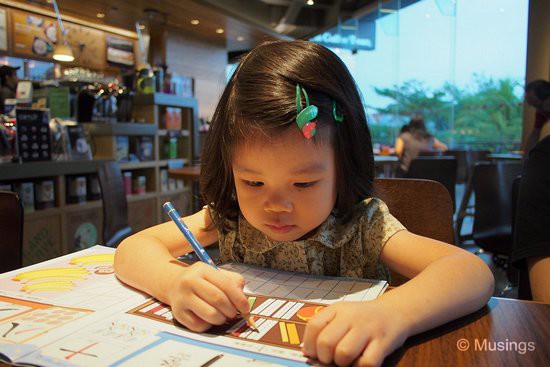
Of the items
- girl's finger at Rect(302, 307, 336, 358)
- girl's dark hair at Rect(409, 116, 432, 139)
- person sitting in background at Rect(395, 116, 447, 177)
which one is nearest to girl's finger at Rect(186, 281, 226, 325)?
girl's finger at Rect(302, 307, 336, 358)

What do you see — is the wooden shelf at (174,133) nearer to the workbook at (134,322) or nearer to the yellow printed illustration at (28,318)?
the workbook at (134,322)

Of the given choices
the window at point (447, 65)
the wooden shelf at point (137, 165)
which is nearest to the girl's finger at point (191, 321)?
the wooden shelf at point (137, 165)

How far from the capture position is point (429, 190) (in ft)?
3.45

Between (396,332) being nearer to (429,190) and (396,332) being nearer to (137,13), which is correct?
(429,190)

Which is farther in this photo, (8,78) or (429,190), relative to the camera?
(8,78)

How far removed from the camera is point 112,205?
216 centimetres

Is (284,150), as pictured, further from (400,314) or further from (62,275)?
(62,275)

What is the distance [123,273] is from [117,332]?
222 millimetres

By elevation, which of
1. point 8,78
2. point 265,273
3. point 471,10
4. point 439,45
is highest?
point 471,10

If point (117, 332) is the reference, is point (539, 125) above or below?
above

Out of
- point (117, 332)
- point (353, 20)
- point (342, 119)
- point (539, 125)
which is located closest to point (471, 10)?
point (353, 20)

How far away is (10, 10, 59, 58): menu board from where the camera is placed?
464 centimetres

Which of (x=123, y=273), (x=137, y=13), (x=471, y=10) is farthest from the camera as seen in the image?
(x=471, y=10)

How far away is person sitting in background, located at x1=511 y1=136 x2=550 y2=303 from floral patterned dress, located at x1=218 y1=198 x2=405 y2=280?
306 millimetres
